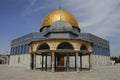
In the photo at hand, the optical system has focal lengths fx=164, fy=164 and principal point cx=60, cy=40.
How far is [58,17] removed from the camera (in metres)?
51.0

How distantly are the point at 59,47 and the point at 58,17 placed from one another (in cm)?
1996

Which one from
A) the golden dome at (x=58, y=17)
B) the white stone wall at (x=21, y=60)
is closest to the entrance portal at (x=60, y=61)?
the golden dome at (x=58, y=17)

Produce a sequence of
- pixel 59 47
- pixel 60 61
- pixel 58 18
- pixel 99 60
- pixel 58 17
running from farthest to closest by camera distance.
Answer: 1. pixel 99 60
2. pixel 58 17
3. pixel 58 18
4. pixel 60 61
5. pixel 59 47

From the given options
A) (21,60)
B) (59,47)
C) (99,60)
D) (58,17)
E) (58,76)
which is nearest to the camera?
(58,76)

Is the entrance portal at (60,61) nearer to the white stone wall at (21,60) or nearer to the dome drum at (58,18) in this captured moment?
the dome drum at (58,18)

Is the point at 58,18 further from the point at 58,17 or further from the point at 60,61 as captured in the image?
the point at 60,61

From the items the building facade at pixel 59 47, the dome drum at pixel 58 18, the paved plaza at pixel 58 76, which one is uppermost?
the dome drum at pixel 58 18

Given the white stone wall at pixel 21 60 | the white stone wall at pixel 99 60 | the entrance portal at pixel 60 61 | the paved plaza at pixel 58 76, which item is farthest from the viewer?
the white stone wall at pixel 99 60

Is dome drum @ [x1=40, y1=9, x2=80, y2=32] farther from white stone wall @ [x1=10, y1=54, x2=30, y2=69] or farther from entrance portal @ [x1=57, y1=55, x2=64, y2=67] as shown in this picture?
white stone wall @ [x1=10, y1=54, x2=30, y2=69]

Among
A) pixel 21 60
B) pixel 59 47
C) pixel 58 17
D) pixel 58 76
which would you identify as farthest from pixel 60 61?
pixel 58 76

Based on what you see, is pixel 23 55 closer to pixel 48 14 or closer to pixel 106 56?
pixel 48 14

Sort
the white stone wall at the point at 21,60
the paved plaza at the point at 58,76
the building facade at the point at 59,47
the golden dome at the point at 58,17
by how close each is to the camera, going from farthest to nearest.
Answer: the white stone wall at the point at 21,60, the golden dome at the point at 58,17, the building facade at the point at 59,47, the paved plaza at the point at 58,76

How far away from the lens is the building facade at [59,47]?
2564cm

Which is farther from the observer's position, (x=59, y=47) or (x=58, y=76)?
(x=59, y=47)
